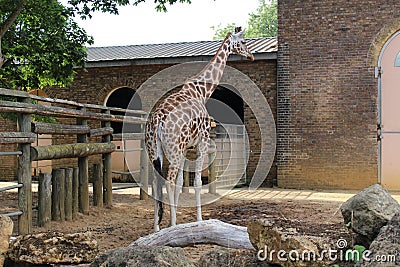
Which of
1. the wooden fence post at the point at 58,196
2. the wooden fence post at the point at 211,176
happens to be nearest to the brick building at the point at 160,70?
the wooden fence post at the point at 211,176

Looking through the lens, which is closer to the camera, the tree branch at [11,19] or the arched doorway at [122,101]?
the tree branch at [11,19]

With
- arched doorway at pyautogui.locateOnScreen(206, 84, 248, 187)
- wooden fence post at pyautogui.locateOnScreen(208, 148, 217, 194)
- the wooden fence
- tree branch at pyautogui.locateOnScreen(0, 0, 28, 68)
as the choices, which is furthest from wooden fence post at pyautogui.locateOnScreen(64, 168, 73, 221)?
arched doorway at pyautogui.locateOnScreen(206, 84, 248, 187)

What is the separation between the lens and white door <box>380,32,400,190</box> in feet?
40.2

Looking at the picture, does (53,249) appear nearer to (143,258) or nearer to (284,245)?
(143,258)

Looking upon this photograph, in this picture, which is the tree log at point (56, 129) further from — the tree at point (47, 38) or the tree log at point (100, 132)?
the tree at point (47, 38)

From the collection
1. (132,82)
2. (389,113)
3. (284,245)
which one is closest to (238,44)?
(284,245)

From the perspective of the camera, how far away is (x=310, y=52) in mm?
12812

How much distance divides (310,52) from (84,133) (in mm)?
6329

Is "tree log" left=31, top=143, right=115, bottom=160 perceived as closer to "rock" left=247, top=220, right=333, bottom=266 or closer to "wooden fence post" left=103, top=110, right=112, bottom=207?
"wooden fence post" left=103, top=110, right=112, bottom=207

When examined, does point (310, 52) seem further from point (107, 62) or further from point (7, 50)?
point (7, 50)

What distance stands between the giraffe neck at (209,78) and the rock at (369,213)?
379 centimetres

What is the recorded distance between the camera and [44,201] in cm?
723

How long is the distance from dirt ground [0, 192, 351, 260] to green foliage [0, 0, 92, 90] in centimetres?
255

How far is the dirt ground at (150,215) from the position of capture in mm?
6703
